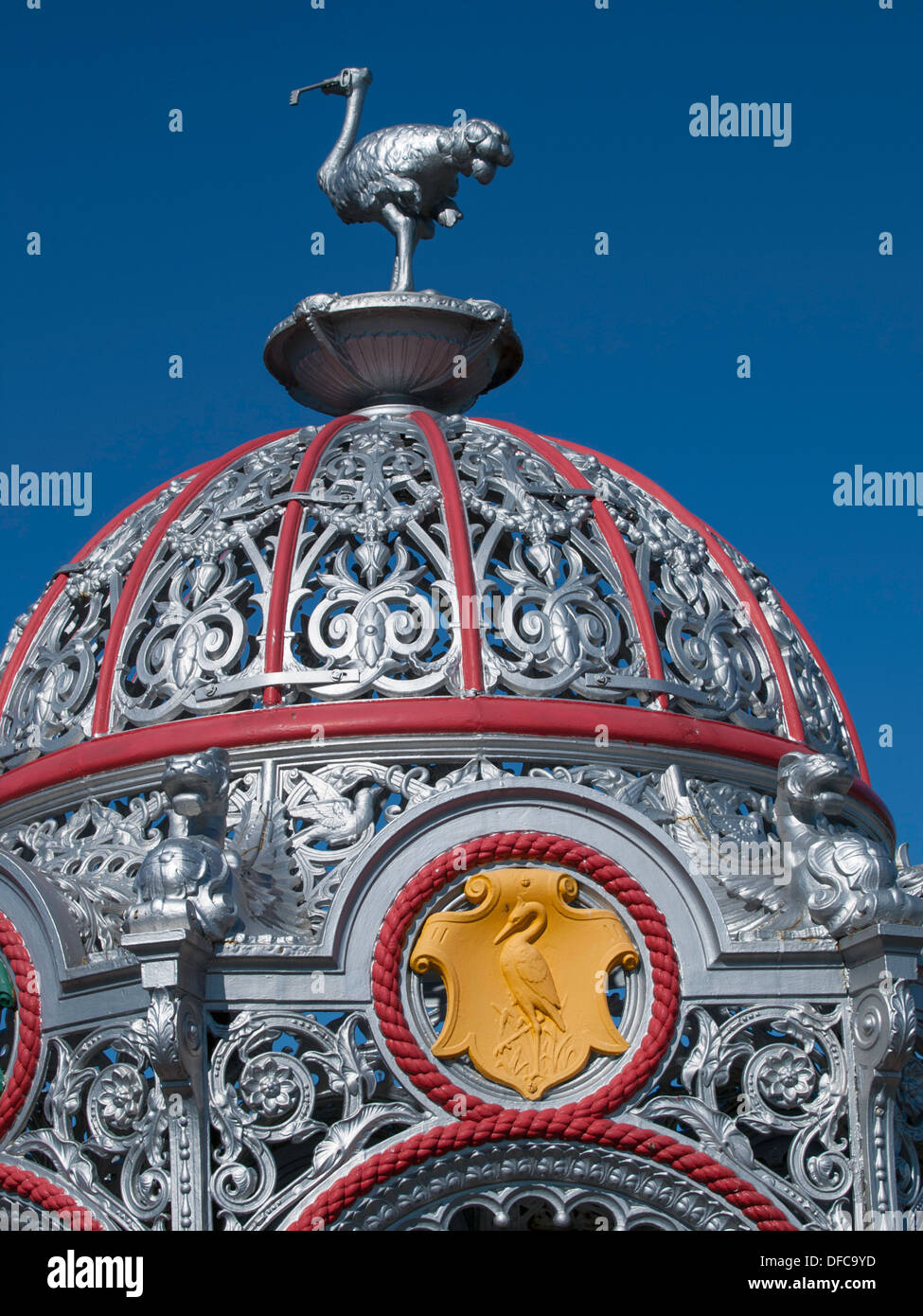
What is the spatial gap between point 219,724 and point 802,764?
447 cm

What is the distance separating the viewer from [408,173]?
21031 mm

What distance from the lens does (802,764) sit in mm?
16781

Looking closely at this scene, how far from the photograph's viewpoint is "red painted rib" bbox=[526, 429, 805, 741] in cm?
1898

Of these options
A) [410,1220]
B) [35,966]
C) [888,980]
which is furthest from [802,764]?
[35,966]

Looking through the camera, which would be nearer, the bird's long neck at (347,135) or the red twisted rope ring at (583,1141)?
the red twisted rope ring at (583,1141)

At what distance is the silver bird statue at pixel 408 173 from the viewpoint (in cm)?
2084

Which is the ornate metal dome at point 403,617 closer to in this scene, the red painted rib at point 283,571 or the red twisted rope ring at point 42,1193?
the red painted rib at point 283,571

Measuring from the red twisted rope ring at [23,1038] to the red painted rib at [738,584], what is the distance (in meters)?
6.67

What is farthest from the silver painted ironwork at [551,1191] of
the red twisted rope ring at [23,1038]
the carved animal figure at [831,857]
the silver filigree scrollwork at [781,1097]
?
the red twisted rope ring at [23,1038]

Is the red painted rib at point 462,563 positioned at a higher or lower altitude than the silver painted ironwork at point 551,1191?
higher

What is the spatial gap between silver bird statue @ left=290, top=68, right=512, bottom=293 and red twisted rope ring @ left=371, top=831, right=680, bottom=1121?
22.9ft

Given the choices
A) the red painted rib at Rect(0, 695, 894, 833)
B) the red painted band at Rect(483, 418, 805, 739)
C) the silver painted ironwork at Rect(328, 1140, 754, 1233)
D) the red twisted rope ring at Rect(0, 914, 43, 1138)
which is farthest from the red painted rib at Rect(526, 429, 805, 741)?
the red twisted rope ring at Rect(0, 914, 43, 1138)

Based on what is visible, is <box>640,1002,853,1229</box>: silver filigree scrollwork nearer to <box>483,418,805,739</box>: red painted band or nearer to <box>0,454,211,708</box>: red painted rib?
<box>483,418,805,739</box>: red painted band

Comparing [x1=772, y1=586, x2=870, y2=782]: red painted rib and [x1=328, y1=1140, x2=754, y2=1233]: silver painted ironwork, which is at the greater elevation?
[x1=772, y1=586, x2=870, y2=782]: red painted rib
